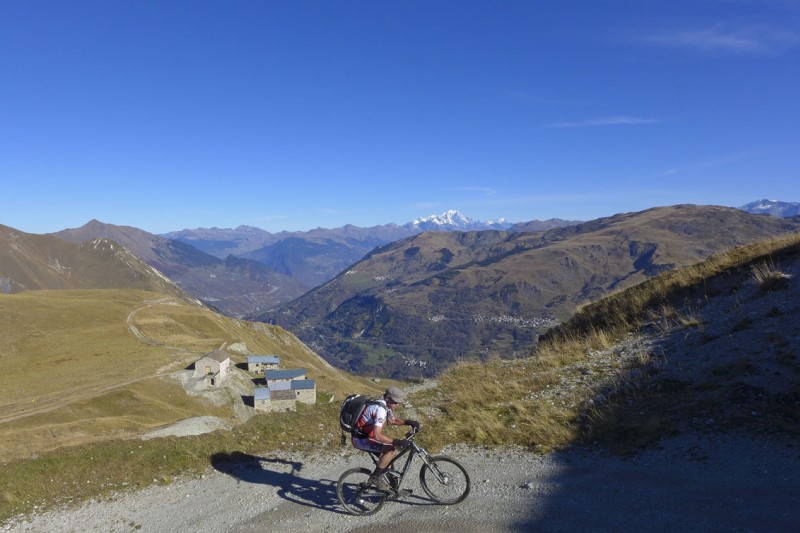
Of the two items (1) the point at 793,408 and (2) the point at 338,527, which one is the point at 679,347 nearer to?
(1) the point at 793,408

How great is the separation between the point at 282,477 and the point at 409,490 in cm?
454

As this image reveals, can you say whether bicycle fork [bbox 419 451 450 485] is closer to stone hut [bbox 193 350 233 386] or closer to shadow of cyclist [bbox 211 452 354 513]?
shadow of cyclist [bbox 211 452 354 513]

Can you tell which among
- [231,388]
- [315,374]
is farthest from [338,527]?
[315,374]

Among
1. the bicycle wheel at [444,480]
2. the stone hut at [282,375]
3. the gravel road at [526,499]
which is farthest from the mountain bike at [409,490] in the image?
the stone hut at [282,375]

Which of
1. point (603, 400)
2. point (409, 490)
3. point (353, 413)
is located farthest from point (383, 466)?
point (603, 400)

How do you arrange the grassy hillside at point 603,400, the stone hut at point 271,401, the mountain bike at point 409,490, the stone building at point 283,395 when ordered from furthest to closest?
1. the stone building at point 283,395
2. the stone hut at point 271,401
3. the grassy hillside at point 603,400
4. the mountain bike at point 409,490

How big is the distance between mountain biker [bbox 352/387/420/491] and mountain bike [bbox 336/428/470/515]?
15 cm

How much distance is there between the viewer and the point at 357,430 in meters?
11.6

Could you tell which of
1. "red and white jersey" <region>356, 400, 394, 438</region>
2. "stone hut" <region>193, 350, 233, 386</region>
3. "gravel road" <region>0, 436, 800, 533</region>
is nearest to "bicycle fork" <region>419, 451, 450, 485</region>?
"gravel road" <region>0, 436, 800, 533</region>

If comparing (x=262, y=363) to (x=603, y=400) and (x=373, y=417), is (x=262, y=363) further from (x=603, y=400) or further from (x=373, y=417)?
(x=373, y=417)

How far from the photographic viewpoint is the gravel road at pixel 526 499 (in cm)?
984

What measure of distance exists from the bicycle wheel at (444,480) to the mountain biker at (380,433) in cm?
100

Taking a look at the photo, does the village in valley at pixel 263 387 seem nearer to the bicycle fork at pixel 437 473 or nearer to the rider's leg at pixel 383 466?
the rider's leg at pixel 383 466

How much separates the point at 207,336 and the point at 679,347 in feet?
403
